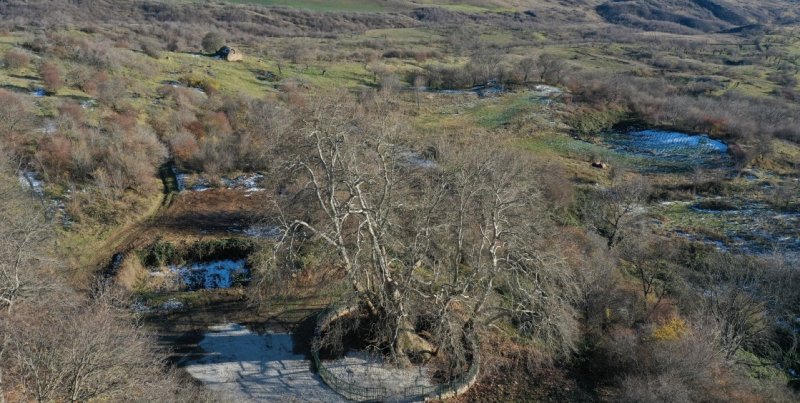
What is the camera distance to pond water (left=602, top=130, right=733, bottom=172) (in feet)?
179

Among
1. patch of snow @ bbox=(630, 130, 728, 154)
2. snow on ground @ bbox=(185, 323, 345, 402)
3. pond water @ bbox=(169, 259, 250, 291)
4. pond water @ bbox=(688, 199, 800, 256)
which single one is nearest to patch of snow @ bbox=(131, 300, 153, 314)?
pond water @ bbox=(169, 259, 250, 291)

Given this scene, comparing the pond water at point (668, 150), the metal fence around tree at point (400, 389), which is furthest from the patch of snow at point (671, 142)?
the metal fence around tree at point (400, 389)

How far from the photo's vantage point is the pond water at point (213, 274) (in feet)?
89.4

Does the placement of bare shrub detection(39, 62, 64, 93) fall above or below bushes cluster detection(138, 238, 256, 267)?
above

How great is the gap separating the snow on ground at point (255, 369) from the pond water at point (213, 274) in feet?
14.5

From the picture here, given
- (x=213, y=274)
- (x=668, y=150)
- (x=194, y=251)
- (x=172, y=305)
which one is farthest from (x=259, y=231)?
(x=668, y=150)

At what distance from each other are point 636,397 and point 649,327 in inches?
238

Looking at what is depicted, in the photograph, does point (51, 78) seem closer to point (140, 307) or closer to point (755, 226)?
point (140, 307)

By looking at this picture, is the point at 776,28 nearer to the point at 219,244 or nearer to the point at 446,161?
the point at 446,161

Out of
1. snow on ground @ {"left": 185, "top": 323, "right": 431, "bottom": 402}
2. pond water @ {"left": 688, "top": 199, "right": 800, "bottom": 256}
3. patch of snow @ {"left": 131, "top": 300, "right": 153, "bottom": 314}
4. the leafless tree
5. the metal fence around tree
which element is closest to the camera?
the metal fence around tree

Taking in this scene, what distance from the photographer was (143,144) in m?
38.7

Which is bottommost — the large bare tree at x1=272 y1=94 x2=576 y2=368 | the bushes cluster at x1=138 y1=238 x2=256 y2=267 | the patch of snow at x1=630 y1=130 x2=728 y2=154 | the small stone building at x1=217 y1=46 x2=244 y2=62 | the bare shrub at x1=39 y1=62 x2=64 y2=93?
the bushes cluster at x1=138 y1=238 x2=256 y2=267

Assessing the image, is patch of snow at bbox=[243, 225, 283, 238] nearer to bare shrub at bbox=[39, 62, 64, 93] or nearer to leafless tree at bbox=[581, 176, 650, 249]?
leafless tree at bbox=[581, 176, 650, 249]

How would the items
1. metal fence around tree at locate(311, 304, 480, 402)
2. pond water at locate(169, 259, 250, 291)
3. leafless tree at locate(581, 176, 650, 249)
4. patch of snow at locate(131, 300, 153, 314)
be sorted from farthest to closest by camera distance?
leafless tree at locate(581, 176, 650, 249)
pond water at locate(169, 259, 250, 291)
patch of snow at locate(131, 300, 153, 314)
metal fence around tree at locate(311, 304, 480, 402)
